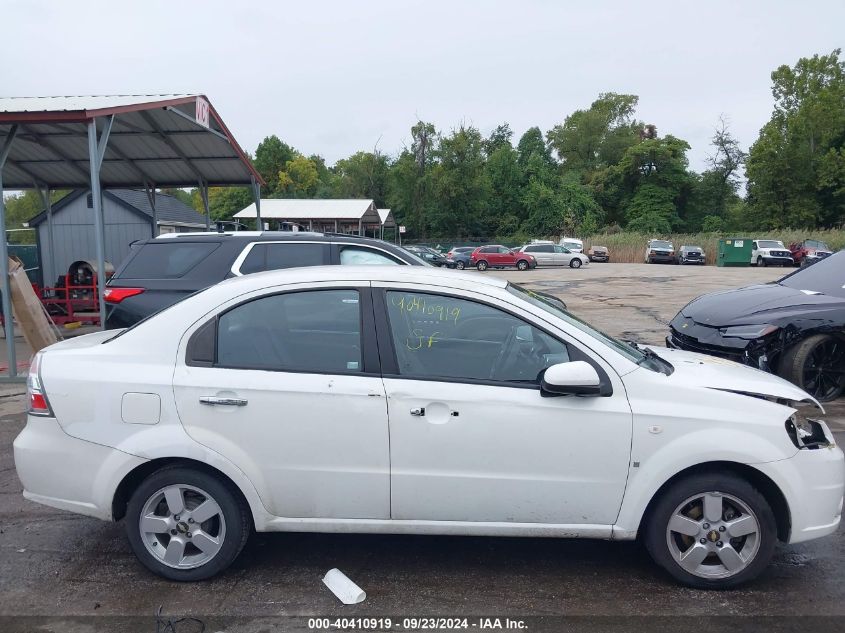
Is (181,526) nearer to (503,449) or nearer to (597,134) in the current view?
(503,449)

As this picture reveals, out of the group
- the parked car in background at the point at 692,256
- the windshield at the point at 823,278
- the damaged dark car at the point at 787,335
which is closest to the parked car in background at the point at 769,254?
the parked car in background at the point at 692,256

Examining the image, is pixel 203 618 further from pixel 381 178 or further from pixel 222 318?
pixel 381 178

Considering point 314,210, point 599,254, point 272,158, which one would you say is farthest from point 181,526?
point 272,158

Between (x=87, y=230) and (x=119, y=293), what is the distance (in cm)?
1472

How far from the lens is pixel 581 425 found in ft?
11.1

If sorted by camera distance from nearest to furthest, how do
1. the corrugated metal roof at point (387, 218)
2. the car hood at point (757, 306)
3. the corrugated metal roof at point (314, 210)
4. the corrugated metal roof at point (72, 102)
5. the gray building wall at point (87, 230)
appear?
the car hood at point (757, 306)
the corrugated metal roof at point (72, 102)
the gray building wall at point (87, 230)
the corrugated metal roof at point (314, 210)
the corrugated metal roof at point (387, 218)

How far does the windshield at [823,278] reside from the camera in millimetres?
7332

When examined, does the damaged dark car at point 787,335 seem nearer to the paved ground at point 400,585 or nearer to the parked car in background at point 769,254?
the paved ground at point 400,585

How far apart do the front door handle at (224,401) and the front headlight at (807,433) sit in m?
2.81

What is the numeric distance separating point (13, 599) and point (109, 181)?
14720mm

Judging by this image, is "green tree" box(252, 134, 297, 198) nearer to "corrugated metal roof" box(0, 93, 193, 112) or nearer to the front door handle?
"corrugated metal roof" box(0, 93, 193, 112)

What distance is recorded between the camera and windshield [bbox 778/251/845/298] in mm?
7332

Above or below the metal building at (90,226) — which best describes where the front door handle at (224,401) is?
below

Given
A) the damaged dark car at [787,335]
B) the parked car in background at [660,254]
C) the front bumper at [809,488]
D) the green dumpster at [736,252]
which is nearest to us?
the front bumper at [809,488]
